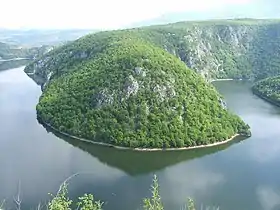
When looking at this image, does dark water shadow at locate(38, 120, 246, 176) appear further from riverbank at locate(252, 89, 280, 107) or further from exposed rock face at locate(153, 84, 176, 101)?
riverbank at locate(252, 89, 280, 107)

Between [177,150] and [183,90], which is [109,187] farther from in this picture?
[183,90]

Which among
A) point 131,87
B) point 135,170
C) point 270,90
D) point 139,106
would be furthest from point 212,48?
point 135,170

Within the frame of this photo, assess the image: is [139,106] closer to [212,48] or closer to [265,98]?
[265,98]

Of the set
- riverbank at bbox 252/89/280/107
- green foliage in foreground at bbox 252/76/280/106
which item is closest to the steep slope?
riverbank at bbox 252/89/280/107

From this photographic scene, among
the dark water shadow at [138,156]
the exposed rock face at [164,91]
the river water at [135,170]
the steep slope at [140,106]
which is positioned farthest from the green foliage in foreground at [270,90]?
the dark water shadow at [138,156]

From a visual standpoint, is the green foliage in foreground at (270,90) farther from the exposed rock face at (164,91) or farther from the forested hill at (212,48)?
the exposed rock face at (164,91)
